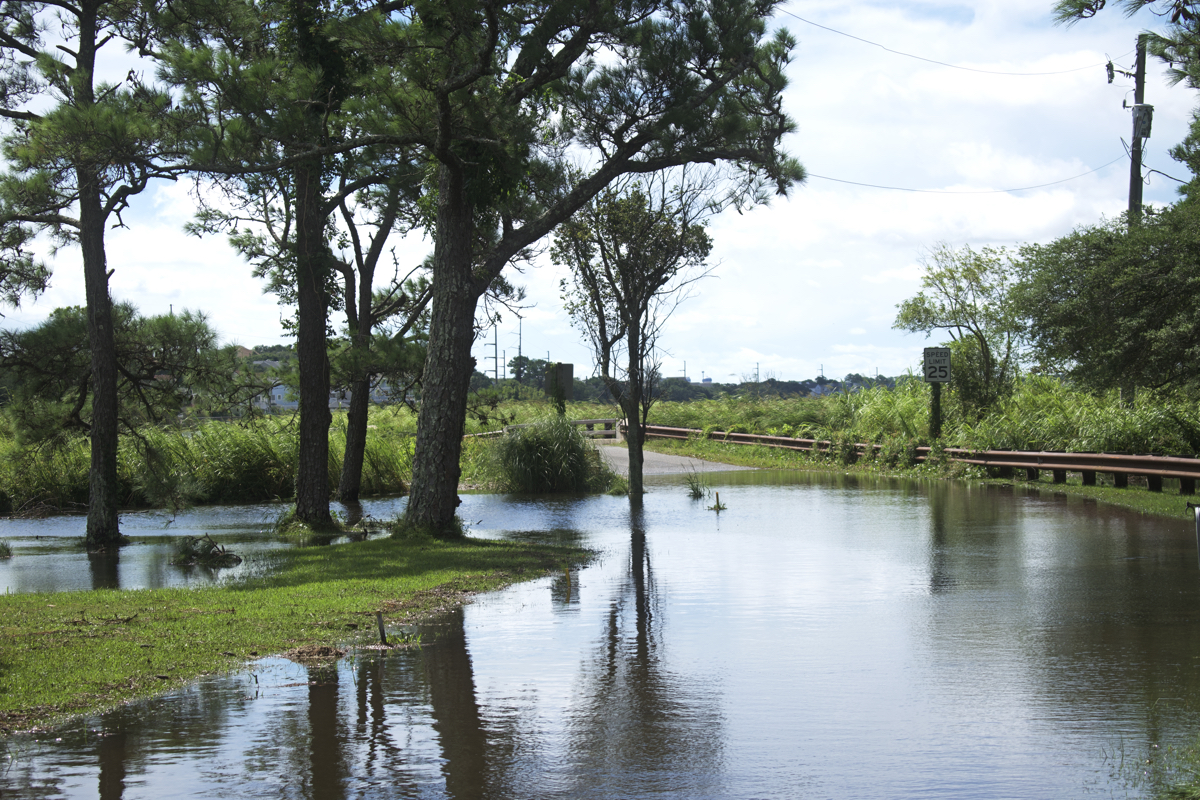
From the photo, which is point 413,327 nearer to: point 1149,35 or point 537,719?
point 1149,35

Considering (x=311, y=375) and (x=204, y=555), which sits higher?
(x=311, y=375)

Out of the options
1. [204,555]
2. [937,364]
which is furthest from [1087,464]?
[204,555]

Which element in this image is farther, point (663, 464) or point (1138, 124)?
point (663, 464)

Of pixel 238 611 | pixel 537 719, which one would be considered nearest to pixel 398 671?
pixel 537 719

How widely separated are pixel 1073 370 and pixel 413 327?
44.2 feet

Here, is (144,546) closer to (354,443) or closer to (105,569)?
(105,569)

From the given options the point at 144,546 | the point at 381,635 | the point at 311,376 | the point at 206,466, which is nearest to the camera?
the point at 381,635

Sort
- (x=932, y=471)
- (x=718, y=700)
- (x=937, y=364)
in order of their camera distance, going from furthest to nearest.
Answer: (x=937, y=364)
(x=932, y=471)
(x=718, y=700)

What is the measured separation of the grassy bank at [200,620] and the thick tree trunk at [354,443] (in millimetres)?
7672

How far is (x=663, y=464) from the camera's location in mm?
32781

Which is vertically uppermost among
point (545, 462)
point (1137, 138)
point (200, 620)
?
point (1137, 138)

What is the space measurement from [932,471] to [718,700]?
71.0 feet

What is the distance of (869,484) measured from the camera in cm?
2442

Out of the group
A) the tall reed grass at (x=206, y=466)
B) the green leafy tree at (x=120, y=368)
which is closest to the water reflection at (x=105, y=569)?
the green leafy tree at (x=120, y=368)
